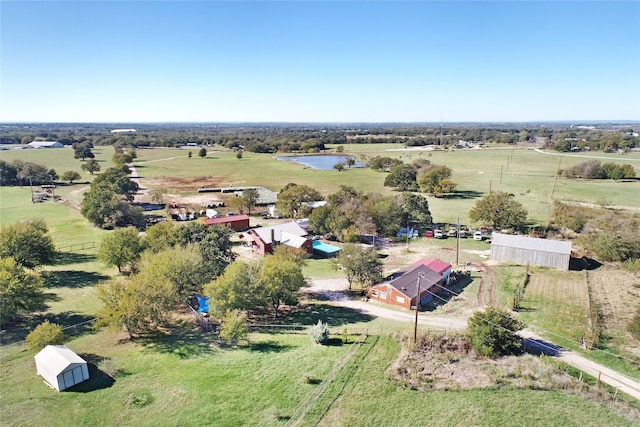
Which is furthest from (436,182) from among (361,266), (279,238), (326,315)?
(326,315)

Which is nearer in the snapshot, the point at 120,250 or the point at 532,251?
the point at 120,250

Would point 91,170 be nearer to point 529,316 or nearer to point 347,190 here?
point 347,190

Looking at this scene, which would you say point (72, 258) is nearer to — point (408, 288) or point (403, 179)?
point (408, 288)

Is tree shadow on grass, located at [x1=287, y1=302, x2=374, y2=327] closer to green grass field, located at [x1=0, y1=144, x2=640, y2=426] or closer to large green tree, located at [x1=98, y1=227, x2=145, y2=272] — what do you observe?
green grass field, located at [x1=0, y1=144, x2=640, y2=426]

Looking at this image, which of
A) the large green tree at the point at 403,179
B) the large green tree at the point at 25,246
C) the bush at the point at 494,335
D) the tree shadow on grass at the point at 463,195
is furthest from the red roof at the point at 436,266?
the large green tree at the point at 403,179

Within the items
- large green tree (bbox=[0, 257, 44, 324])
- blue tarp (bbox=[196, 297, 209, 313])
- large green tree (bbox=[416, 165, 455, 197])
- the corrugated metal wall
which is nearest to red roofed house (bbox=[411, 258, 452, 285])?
the corrugated metal wall

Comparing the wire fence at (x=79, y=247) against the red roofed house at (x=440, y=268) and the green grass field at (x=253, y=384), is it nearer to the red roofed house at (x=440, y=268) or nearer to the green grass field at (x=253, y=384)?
the green grass field at (x=253, y=384)
